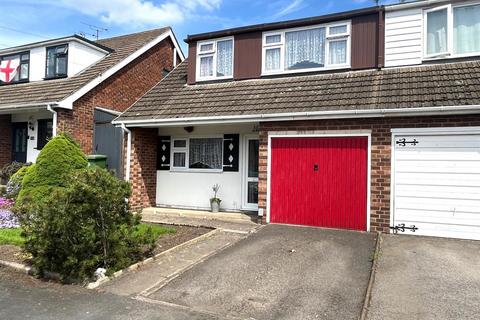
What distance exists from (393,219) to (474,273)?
7.96ft

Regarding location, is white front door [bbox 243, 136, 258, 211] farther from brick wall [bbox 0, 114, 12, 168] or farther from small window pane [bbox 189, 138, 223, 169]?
brick wall [bbox 0, 114, 12, 168]

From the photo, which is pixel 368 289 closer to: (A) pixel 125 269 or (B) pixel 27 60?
(A) pixel 125 269

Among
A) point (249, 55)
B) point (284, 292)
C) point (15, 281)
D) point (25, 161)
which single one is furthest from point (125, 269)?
point (25, 161)

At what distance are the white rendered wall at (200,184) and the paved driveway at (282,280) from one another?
3547 millimetres

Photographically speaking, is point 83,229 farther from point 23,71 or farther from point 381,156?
point 23,71

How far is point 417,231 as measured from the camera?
8.02m

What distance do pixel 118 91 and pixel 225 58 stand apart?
4935 mm

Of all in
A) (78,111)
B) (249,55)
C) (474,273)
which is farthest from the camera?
(78,111)

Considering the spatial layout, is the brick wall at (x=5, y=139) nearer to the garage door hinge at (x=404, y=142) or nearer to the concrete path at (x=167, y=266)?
the concrete path at (x=167, y=266)

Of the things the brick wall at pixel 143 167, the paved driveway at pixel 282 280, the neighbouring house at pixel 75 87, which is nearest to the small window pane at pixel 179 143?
the brick wall at pixel 143 167

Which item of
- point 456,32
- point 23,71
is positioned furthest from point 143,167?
point 456,32

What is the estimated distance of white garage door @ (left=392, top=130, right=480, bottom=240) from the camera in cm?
769

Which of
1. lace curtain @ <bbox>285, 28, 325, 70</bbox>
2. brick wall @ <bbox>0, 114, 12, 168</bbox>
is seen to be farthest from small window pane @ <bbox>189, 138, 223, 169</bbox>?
brick wall @ <bbox>0, 114, 12, 168</bbox>

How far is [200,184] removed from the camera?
1181 centimetres
